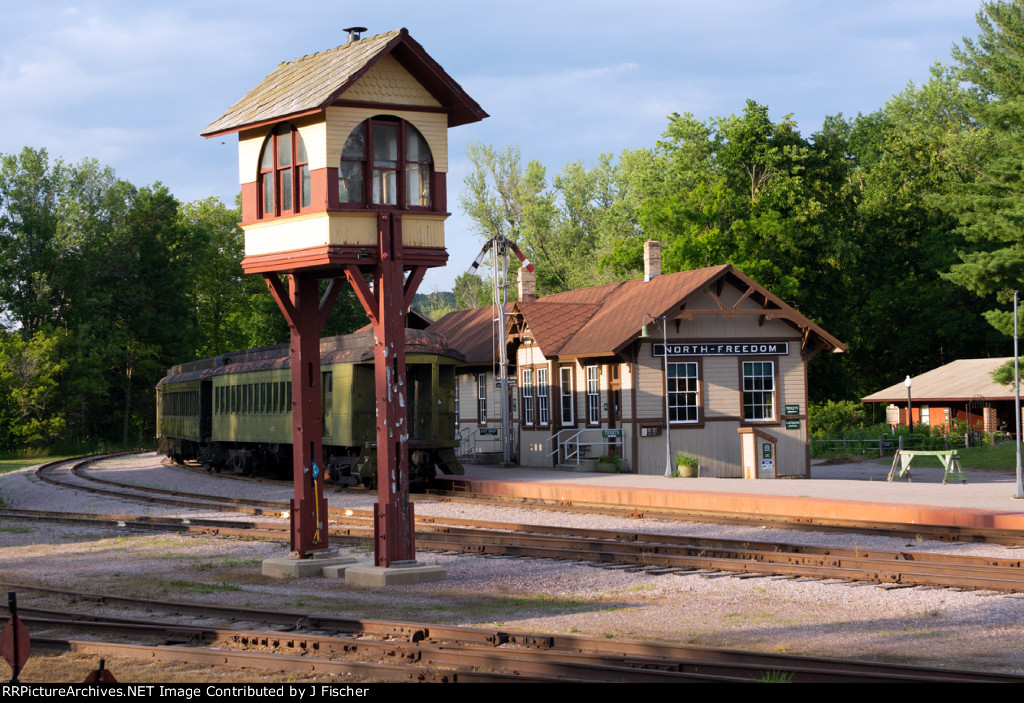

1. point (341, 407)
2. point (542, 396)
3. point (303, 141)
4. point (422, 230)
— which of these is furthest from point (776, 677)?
point (542, 396)

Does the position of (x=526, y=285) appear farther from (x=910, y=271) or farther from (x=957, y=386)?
(x=910, y=271)

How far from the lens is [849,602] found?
452 inches

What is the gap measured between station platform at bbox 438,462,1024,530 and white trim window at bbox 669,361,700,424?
294 cm

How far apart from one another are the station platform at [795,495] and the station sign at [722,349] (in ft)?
13.4

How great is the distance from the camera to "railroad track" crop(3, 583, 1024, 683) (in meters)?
7.89

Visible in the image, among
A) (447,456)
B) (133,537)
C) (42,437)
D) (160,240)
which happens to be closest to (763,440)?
(447,456)

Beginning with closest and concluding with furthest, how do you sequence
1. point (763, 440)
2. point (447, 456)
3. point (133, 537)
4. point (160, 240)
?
point (133, 537)
point (447, 456)
point (763, 440)
point (160, 240)

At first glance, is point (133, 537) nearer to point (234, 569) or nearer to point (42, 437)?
point (234, 569)

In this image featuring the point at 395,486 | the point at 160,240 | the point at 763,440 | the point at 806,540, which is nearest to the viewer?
the point at 395,486

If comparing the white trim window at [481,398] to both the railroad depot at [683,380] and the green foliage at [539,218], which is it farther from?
the green foliage at [539,218]

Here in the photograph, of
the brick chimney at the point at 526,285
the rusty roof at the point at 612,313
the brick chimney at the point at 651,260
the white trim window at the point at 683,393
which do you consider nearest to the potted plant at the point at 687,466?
the white trim window at the point at 683,393

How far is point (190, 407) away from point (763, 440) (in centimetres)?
1933

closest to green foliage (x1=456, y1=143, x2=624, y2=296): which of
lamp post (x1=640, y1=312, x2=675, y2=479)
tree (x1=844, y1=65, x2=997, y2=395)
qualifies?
tree (x1=844, y1=65, x2=997, y2=395)

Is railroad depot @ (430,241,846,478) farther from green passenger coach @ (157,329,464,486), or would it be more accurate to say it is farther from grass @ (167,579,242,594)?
grass @ (167,579,242,594)
